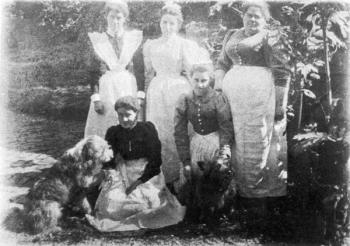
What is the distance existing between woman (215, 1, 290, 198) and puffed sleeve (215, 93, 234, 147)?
0.10 m

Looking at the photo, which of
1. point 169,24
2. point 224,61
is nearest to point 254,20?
point 224,61

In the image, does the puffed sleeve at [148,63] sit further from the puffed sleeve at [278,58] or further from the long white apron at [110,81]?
the puffed sleeve at [278,58]

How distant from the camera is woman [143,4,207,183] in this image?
4305 mm

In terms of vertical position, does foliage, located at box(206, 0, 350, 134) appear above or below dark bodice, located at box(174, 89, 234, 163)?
above

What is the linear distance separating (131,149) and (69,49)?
277 cm

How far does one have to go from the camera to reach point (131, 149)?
12.7 ft

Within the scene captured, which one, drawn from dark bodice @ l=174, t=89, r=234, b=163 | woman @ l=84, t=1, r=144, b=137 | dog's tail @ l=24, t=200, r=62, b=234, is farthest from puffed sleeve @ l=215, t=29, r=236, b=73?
dog's tail @ l=24, t=200, r=62, b=234

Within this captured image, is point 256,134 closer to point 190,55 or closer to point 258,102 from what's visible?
point 258,102

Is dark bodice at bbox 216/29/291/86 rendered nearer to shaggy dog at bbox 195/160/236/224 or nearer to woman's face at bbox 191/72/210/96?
woman's face at bbox 191/72/210/96

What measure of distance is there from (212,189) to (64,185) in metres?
1.36

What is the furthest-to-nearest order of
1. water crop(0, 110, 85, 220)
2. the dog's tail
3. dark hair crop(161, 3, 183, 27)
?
water crop(0, 110, 85, 220)
dark hair crop(161, 3, 183, 27)
the dog's tail

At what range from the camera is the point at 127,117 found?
381 cm

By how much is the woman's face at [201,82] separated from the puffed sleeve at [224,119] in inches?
6.6

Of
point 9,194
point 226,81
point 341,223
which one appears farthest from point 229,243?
point 9,194
